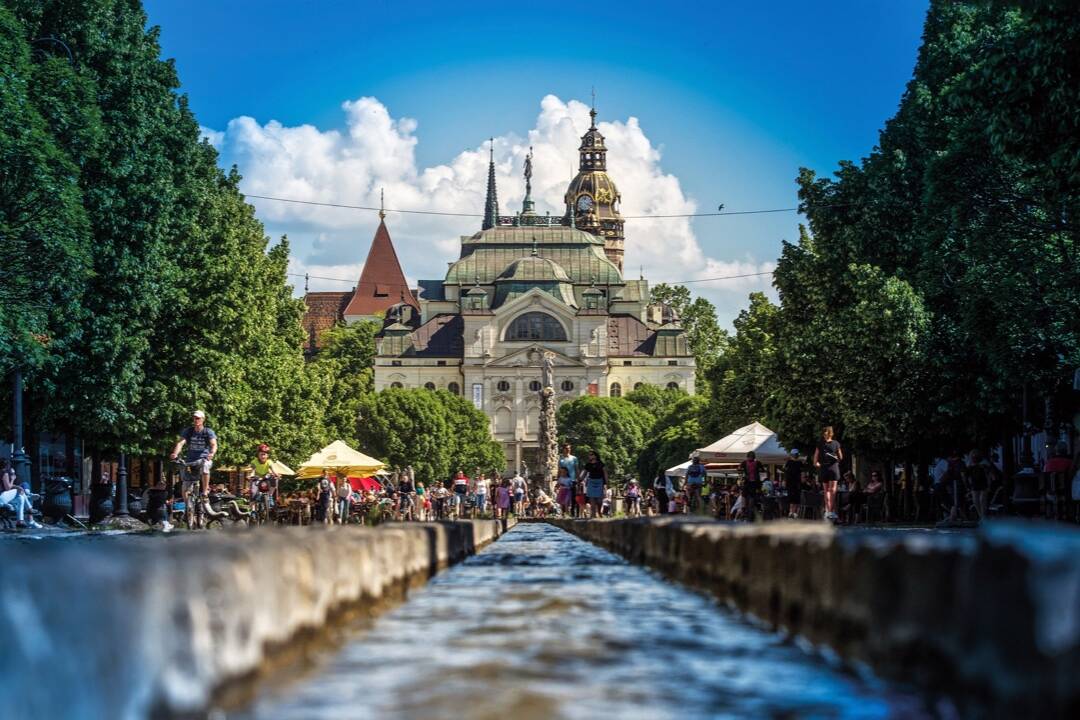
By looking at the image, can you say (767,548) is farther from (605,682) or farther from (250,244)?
(250,244)

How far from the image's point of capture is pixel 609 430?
17462 centimetres

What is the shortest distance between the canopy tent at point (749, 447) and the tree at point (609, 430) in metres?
124

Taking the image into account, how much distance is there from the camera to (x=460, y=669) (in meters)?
7.01

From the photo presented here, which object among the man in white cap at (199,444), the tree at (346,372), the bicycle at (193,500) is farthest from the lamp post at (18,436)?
the tree at (346,372)

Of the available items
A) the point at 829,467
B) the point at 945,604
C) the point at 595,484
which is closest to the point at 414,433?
the point at 595,484

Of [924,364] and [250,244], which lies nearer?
[924,364]

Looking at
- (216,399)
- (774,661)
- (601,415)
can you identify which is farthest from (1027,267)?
(601,415)

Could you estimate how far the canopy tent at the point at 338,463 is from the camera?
5203cm

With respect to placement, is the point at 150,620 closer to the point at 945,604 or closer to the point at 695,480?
the point at 945,604

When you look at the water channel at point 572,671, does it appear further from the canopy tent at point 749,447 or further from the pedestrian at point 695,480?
the canopy tent at point 749,447

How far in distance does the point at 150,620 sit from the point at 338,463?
154 ft

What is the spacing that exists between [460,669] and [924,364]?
3880 centimetres

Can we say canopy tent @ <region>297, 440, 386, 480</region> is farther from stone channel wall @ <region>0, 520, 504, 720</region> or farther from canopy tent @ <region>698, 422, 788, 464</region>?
stone channel wall @ <region>0, 520, 504, 720</region>

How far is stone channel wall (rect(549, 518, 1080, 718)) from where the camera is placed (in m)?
4.68
